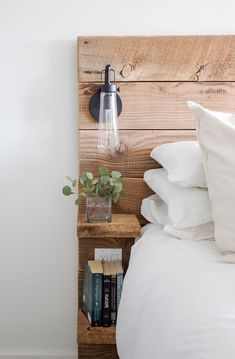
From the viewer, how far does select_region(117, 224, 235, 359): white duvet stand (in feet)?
2.42

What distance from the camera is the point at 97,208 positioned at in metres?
1.44

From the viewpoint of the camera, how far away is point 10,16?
160cm

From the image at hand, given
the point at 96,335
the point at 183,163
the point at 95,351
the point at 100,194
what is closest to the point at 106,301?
the point at 96,335

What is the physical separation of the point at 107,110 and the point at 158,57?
0.89ft

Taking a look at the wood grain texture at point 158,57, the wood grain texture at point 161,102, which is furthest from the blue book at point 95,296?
the wood grain texture at point 158,57

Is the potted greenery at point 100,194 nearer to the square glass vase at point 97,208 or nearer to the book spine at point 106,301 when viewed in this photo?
the square glass vase at point 97,208

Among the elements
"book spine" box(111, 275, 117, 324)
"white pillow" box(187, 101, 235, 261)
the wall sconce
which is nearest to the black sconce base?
the wall sconce

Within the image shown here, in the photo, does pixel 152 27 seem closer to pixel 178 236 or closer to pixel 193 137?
pixel 193 137

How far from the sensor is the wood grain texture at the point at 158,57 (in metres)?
1.55

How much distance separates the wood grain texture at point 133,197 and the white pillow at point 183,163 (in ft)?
0.48

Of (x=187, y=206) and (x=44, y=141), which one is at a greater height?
(x=44, y=141)

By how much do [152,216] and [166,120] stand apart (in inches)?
14.2

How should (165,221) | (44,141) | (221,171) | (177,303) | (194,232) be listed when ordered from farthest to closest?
(44,141) < (165,221) < (194,232) < (221,171) < (177,303)

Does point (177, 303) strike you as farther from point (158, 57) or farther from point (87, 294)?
point (158, 57)
